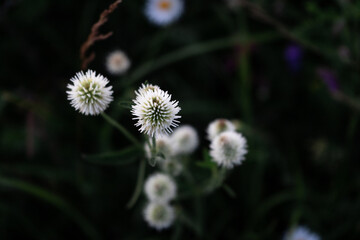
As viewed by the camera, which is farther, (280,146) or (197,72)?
(197,72)

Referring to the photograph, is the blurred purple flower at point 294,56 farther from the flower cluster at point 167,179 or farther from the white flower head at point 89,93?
the white flower head at point 89,93

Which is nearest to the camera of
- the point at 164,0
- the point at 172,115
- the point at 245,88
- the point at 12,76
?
the point at 172,115

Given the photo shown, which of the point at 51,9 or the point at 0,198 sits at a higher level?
the point at 51,9

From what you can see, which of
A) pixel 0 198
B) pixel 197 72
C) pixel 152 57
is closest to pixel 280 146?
pixel 197 72

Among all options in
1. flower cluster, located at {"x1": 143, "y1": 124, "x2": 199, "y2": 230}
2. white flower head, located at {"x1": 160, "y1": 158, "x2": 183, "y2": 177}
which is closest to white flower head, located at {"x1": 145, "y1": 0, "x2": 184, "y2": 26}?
flower cluster, located at {"x1": 143, "y1": 124, "x2": 199, "y2": 230}

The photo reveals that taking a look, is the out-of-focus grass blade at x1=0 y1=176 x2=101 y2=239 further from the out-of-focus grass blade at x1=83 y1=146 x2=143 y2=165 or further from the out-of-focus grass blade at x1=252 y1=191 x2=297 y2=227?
the out-of-focus grass blade at x1=252 y1=191 x2=297 y2=227

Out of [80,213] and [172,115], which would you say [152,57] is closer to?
[80,213]

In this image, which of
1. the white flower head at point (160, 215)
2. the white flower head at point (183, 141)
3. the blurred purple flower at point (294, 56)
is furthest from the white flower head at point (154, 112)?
the blurred purple flower at point (294, 56)
